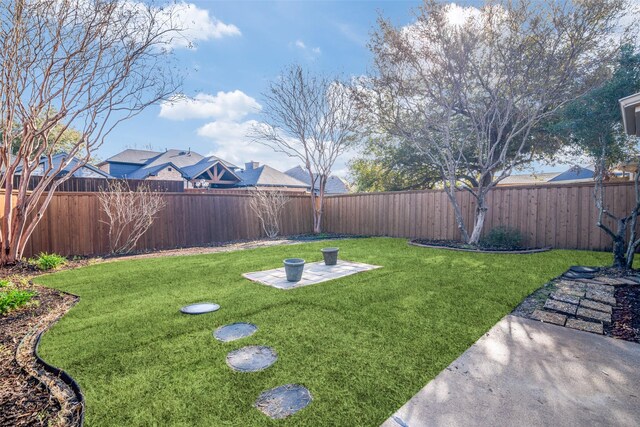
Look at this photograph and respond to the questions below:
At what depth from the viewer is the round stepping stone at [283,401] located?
1.50 meters

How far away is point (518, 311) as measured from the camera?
2877 millimetres

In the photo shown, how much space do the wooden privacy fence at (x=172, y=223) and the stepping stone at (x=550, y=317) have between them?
7.68 m

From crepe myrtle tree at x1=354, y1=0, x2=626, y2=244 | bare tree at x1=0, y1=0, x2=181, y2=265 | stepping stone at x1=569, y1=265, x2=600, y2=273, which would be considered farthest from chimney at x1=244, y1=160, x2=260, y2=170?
stepping stone at x1=569, y1=265, x2=600, y2=273

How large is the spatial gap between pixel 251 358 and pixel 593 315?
10.0ft

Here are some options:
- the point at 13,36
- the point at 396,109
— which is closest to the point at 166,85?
the point at 13,36

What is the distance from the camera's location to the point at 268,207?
9.59 metres

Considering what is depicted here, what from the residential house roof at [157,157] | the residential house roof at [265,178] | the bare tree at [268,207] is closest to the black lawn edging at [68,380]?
the bare tree at [268,207]

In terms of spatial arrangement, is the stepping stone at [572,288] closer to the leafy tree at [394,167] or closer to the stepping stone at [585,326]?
the stepping stone at [585,326]

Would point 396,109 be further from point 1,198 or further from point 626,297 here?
point 1,198

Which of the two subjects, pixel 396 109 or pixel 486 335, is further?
pixel 396 109

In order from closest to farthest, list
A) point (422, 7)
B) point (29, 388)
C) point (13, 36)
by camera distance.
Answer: point (29, 388), point (13, 36), point (422, 7)

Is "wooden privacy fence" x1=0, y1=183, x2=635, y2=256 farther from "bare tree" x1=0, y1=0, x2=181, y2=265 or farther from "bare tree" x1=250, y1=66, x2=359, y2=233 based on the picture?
"bare tree" x1=250, y1=66, x2=359, y2=233

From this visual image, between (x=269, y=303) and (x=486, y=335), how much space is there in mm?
→ 1995

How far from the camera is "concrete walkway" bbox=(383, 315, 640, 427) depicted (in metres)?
1.47
